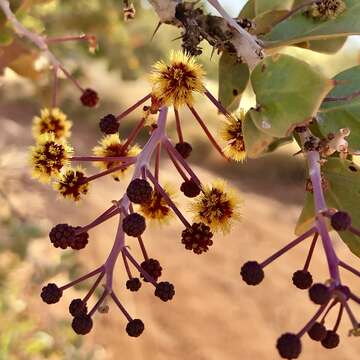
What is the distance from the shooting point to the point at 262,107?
0.44 meters

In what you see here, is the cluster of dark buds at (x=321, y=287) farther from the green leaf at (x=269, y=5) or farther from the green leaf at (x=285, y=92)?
the green leaf at (x=269, y=5)

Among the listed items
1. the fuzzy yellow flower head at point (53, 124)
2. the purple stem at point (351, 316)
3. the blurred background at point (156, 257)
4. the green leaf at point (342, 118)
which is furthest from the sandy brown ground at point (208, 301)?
the purple stem at point (351, 316)

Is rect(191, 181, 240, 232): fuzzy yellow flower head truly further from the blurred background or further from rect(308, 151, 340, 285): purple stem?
the blurred background

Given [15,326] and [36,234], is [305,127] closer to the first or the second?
[15,326]

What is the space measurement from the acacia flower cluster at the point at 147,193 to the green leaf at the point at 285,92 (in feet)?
0.21

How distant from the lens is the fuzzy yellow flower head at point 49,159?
20.4 inches

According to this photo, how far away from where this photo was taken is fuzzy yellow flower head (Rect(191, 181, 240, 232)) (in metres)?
0.49

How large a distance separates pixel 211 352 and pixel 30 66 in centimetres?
199

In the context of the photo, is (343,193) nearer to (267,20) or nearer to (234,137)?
(234,137)

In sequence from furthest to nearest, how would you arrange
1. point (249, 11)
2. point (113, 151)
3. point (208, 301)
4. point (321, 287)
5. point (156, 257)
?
point (156, 257)
point (208, 301)
point (249, 11)
point (113, 151)
point (321, 287)

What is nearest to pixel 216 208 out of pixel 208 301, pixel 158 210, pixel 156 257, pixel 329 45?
pixel 158 210

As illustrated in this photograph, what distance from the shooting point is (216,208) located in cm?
49

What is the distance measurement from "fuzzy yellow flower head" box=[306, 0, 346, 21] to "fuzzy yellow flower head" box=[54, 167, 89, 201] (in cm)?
26

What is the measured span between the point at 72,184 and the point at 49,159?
31 millimetres
